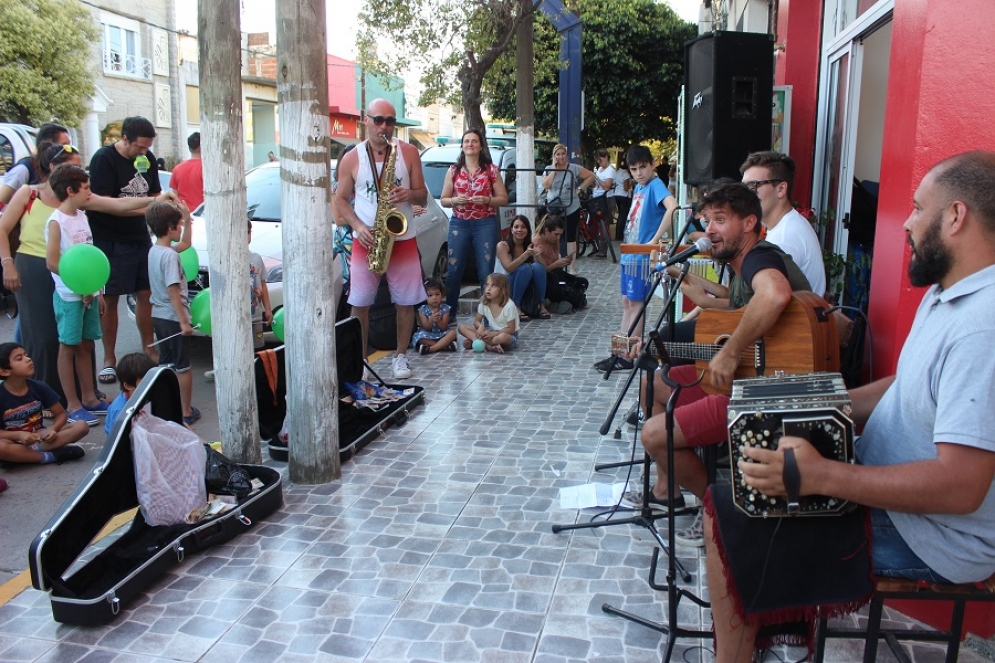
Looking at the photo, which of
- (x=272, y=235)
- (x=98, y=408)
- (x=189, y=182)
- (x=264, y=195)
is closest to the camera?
(x=98, y=408)

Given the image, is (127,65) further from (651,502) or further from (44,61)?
(651,502)

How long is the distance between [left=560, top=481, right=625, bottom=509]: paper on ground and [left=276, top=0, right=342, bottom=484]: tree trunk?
1301mm

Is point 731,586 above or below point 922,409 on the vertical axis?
below

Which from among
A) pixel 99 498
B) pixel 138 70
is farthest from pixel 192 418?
pixel 138 70

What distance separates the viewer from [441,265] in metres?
9.38

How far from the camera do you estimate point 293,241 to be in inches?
165

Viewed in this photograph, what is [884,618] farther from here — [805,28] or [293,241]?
[805,28]

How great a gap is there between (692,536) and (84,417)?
4.07 meters

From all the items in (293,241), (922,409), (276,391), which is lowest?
(276,391)

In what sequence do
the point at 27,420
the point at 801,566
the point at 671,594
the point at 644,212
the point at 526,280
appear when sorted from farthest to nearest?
the point at 526,280 < the point at 644,212 < the point at 27,420 < the point at 671,594 < the point at 801,566

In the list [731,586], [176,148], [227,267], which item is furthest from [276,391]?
[176,148]

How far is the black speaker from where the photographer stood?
610 centimetres

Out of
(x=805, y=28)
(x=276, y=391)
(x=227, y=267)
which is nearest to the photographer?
(x=227, y=267)

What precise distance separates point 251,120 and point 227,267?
1362 inches
